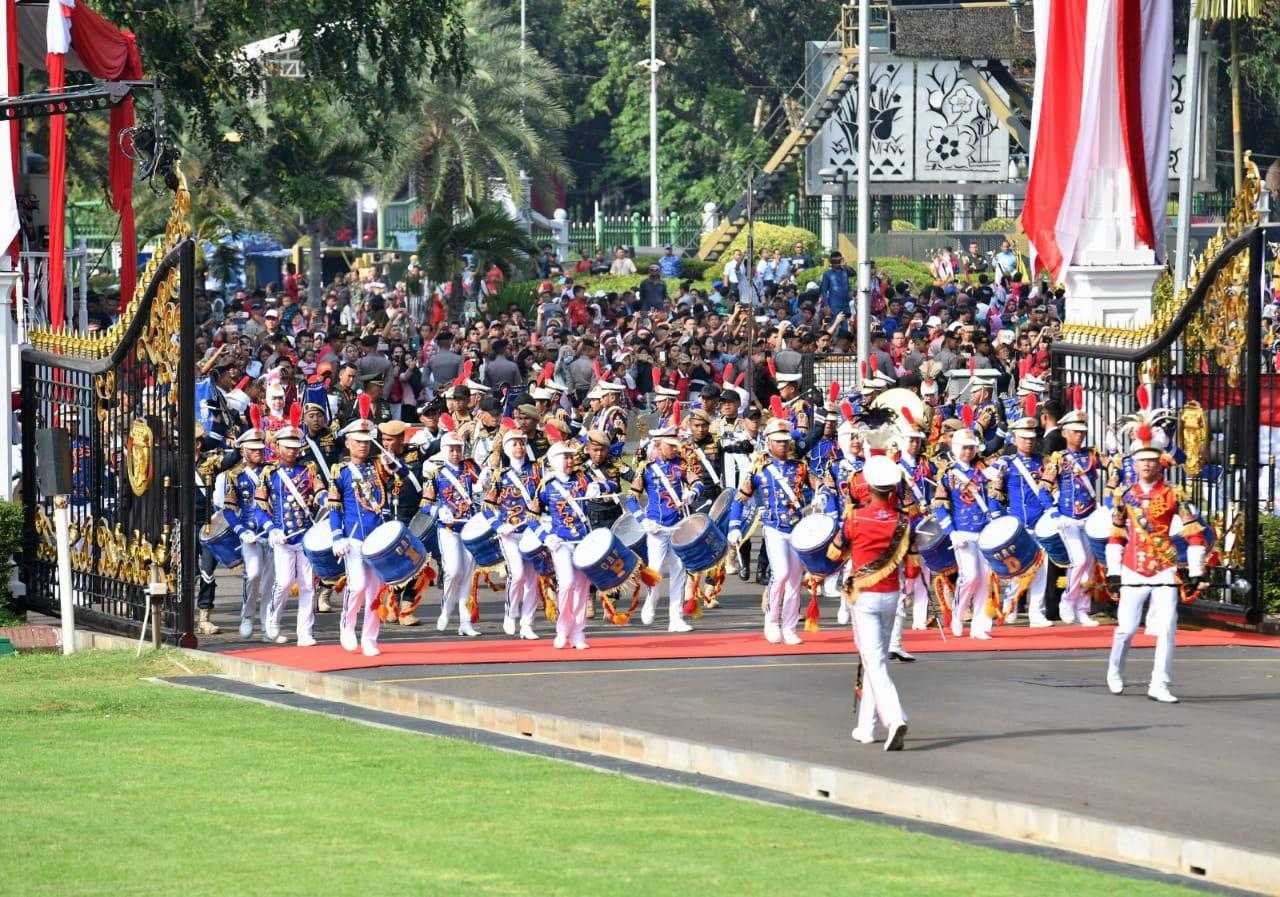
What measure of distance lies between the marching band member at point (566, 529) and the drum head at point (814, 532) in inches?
79.4

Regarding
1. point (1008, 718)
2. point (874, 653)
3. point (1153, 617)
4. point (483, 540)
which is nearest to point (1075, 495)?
point (1153, 617)

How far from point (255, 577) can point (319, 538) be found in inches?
48.2

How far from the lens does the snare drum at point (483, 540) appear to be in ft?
63.4

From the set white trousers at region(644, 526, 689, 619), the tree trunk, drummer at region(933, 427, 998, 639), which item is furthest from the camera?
the tree trunk

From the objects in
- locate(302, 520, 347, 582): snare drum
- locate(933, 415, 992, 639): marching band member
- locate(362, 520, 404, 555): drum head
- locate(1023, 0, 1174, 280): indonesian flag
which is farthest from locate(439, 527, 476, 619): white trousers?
locate(1023, 0, 1174, 280): indonesian flag

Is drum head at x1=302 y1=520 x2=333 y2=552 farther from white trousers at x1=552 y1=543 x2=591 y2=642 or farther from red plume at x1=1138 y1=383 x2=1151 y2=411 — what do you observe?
red plume at x1=1138 y1=383 x2=1151 y2=411

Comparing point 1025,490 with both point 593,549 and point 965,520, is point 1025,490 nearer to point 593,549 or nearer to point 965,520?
point 965,520

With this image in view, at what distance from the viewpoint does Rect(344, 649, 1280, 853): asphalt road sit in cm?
1220

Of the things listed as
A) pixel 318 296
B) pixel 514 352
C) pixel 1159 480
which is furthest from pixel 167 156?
pixel 318 296

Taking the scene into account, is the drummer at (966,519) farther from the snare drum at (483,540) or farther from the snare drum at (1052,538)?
the snare drum at (483,540)

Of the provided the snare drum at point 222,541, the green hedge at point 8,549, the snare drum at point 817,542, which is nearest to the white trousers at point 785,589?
the snare drum at point 817,542

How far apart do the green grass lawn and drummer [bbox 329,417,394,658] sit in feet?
11.8

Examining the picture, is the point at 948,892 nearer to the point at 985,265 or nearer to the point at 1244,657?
the point at 1244,657

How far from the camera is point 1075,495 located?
19.8 m
